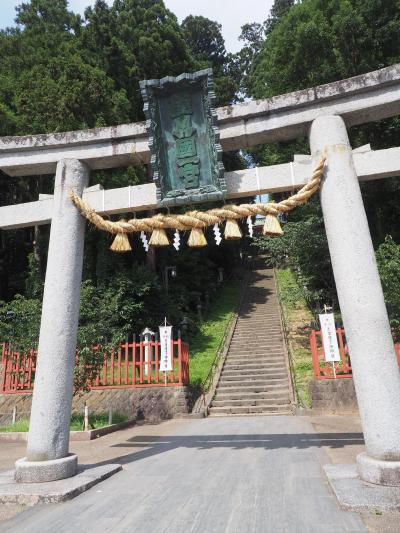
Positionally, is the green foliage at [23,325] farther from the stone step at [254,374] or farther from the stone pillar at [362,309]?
the stone pillar at [362,309]

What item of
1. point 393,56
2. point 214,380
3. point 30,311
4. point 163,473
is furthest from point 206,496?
point 393,56

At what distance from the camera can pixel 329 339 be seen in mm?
10211

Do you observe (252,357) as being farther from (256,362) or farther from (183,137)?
(183,137)

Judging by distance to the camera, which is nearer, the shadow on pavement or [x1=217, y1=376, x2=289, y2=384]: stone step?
the shadow on pavement

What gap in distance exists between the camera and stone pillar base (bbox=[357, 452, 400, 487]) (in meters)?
3.61

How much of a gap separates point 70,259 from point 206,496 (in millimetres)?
3256

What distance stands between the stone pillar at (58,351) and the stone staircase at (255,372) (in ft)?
23.4

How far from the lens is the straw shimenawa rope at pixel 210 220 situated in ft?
15.4

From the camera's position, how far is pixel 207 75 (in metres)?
4.94

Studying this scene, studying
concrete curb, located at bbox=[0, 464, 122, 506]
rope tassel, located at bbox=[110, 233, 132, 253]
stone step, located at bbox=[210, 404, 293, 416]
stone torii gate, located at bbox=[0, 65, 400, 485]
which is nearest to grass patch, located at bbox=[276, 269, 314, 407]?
stone step, located at bbox=[210, 404, 293, 416]

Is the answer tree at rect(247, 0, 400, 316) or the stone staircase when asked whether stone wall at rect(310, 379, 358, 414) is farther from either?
tree at rect(247, 0, 400, 316)

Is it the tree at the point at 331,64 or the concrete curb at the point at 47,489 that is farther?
the tree at the point at 331,64

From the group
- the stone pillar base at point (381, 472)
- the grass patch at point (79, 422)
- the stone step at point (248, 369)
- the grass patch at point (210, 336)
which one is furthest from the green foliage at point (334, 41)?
the stone pillar base at point (381, 472)

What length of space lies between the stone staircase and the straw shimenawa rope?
25.0ft
